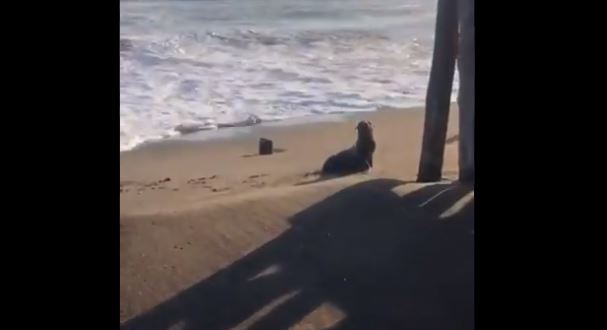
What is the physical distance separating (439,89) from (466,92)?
0.37m

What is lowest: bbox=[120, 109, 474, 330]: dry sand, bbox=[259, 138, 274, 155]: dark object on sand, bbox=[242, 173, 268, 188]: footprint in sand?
bbox=[242, 173, 268, 188]: footprint in sand

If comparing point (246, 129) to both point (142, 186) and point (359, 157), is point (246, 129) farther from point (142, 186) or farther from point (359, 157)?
point (359, 157)

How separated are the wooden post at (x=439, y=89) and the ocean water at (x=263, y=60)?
4.14 m

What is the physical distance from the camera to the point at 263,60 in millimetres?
14773

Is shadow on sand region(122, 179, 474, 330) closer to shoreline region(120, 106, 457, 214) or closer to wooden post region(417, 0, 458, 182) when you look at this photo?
wooden post region(417, 0, 458, 182)

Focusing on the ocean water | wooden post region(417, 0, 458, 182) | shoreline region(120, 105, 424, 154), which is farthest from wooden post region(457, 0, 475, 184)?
the ocean water

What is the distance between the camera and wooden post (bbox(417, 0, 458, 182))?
5.84 meters

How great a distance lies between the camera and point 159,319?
421 cm

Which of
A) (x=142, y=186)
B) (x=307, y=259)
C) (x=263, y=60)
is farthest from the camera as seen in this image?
(x=263, y=60)

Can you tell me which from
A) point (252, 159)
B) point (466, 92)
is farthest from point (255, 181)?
point (466, 92)

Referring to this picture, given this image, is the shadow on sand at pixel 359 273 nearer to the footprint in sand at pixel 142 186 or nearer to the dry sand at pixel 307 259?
the dry sand at pixel 307 259

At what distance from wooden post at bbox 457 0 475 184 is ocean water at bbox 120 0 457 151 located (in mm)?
4732
